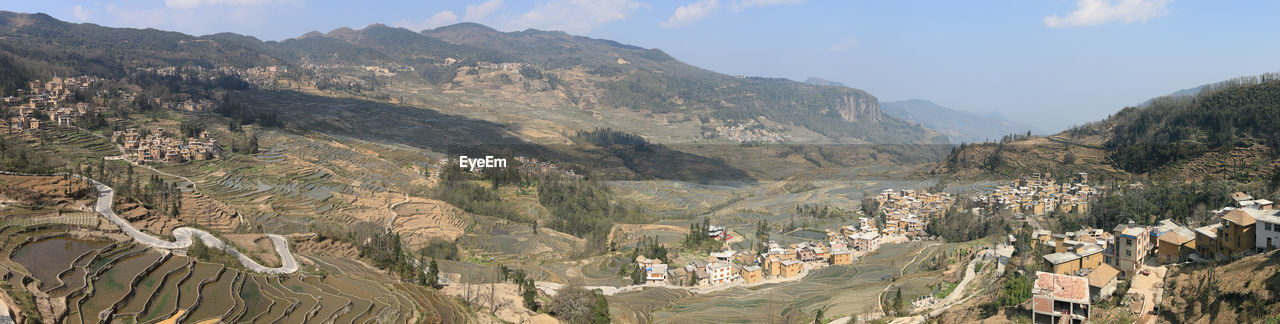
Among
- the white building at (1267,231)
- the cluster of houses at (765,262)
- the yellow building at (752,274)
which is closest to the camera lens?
the white building at (1267,231)

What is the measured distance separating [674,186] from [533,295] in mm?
46867

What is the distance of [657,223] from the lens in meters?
51.6

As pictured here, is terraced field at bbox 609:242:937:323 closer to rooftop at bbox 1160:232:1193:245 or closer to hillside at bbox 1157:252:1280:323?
rooftop at bbox 1160:232:1193:245

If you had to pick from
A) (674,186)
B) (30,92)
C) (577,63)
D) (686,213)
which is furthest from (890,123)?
(30,92)

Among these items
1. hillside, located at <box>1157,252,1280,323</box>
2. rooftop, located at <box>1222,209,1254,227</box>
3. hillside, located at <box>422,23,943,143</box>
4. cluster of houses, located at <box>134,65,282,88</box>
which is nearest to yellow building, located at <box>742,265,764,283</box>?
hillside, located at <box>1157,252,1280,323</box>

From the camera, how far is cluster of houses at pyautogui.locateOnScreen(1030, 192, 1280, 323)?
16.4m

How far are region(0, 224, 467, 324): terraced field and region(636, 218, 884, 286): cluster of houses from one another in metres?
13.8

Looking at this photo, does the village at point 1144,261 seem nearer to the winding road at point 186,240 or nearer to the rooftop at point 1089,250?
the rooftop at point 1089,250

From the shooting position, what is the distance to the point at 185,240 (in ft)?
77.2

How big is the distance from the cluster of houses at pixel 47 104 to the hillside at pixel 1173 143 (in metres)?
69.1

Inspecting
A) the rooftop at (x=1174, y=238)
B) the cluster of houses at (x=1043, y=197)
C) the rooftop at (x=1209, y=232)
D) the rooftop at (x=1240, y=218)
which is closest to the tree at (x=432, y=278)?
the rooftop at (x=1174, y=238)

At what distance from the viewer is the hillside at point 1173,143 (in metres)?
43.1

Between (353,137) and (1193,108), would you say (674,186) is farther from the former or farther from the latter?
(1193,108)

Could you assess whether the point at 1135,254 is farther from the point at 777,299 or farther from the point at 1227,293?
the point at 777,299
